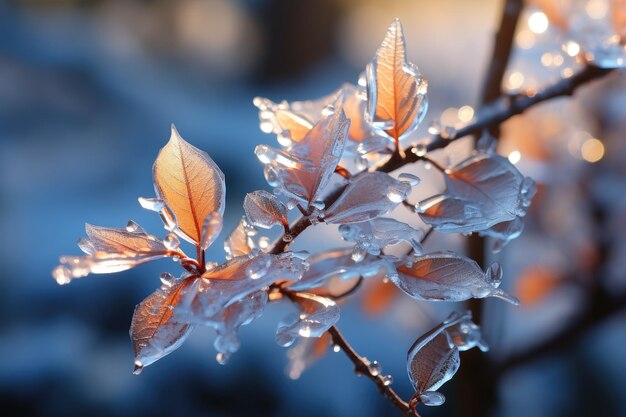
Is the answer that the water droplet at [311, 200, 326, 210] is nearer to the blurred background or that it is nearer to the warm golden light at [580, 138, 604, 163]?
the blurred background

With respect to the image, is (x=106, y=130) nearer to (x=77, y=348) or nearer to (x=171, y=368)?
(x=77, y=348)

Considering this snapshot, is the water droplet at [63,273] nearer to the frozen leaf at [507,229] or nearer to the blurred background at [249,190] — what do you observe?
the frozen leaf at [507,229]

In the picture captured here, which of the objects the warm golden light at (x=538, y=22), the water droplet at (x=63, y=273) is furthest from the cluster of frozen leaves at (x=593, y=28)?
the water droplet at (x=63, y=273)

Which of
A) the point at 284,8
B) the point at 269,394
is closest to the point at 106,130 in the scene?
the point at 284,8

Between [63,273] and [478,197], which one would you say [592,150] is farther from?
[63,273]

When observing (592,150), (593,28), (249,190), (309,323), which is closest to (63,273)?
(309,323)
